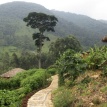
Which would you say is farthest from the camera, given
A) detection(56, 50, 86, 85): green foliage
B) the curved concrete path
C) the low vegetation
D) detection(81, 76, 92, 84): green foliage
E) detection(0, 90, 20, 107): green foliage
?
detection(56, 50, 86, 85): green foliage

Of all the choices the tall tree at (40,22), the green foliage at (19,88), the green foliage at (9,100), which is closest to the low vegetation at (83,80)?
the green foliage at (9,100)

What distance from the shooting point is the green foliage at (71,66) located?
13.0 m

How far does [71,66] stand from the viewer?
1322cm

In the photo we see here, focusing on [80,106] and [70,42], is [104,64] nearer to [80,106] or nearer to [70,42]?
[80,106]

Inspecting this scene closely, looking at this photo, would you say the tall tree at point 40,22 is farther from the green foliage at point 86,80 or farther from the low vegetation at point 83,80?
the green foliage at point 86,80

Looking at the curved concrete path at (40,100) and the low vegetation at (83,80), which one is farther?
the curved concrete path at (40,100)

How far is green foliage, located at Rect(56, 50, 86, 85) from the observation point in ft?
42.7

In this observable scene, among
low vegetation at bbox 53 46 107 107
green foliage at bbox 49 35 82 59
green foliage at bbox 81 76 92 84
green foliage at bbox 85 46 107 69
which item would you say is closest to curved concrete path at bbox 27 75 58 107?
low vegetation at bbox 53 46 107 107

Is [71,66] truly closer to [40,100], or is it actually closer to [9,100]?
[40,100]

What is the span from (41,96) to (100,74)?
2781mm

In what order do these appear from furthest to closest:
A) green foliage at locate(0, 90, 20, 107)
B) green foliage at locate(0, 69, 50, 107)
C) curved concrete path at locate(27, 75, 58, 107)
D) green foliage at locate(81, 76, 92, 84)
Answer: green foliage at locate(81, 76, 92, 84), green foliage at locate(0, 69, 50, 107), green foliage at locate(0, 90, 20, 107), curved concrete path at locate(27, 75, 58, 107)

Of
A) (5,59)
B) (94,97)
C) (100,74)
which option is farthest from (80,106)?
(5,59)

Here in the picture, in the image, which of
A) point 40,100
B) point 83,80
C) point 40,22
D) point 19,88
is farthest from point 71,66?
point 40,22

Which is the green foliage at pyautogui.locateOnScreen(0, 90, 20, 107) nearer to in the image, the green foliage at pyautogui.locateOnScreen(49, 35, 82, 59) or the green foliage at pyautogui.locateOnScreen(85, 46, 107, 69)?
the green foliage at pyautogui.locateOnScreen(85, 46, 107, 69)
